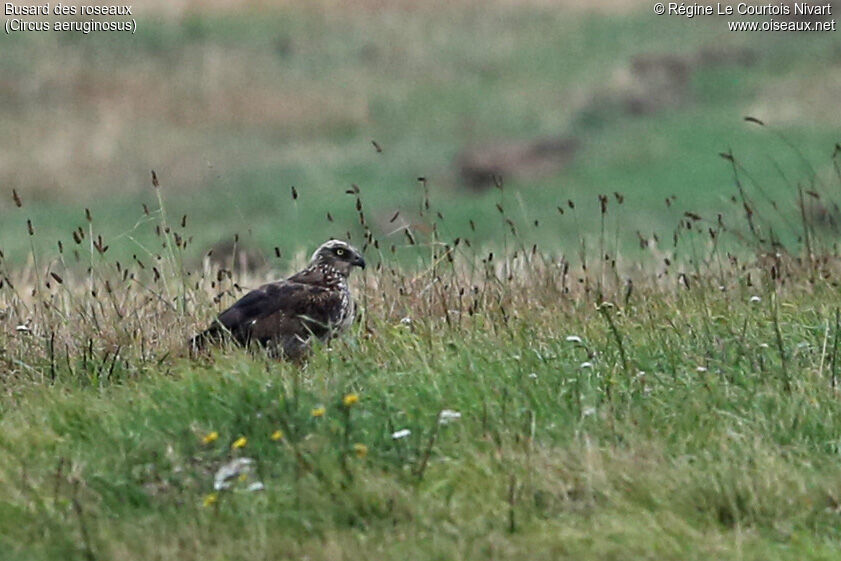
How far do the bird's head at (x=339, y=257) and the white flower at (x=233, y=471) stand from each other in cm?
311

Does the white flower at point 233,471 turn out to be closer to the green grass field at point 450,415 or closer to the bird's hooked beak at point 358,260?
the green grass field at point 450,415

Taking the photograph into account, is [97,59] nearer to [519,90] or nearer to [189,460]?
[519,90]

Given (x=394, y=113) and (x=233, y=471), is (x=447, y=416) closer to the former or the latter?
(x=233, y=471)

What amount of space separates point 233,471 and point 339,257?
10.9ft

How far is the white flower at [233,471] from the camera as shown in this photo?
20.7 feet

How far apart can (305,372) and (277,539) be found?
1.84 m

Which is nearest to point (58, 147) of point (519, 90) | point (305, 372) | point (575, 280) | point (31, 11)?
point (31, 11)

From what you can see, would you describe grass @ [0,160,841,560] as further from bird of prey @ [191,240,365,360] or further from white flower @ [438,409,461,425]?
bird of prey @ [191,240,365,360]

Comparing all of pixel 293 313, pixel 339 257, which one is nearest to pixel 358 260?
pixel 339 257

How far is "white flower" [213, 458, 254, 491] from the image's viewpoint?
20.7 ft

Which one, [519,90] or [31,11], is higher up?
[31,11]

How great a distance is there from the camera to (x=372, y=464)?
21.3 feet

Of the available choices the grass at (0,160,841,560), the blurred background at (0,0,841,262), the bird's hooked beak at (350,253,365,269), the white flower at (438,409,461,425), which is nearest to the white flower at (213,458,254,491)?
the grass at (0,160,841,560)

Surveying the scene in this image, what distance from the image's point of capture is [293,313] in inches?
352
